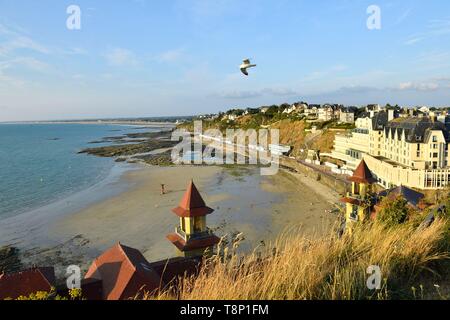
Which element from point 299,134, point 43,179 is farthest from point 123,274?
point 299,134

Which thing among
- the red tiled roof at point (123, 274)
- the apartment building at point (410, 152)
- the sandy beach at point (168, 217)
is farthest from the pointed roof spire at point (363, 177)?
the apartment building at point (410, 152)

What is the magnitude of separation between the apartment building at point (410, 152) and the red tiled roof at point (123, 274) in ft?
86.2

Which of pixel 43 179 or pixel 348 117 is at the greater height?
pixel 348 117

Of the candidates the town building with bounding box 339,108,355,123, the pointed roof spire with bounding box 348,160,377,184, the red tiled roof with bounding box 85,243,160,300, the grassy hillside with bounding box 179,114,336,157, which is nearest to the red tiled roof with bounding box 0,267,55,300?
the red tiled roof with bounding box 85,243,160,300

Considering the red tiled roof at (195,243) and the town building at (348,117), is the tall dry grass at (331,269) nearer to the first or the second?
the red tiled roof at (195,243)

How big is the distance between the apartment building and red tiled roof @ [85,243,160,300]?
26259 millimetres

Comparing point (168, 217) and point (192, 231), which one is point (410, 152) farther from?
point (192, 231)

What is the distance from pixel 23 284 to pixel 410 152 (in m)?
33.3

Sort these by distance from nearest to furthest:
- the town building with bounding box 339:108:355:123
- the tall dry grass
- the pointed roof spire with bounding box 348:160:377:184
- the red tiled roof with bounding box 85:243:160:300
A: the tall dry grass, the red tiled roof with bounding box 85:243:160:300, the pointed roof spire with bounding box 348:160:377:184, the town building with bounding box 339:108:355:123

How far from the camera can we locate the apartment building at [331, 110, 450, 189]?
29.2m

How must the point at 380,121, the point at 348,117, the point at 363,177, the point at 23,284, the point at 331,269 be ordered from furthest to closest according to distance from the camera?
the point at 348,117 → the point at 380,121 → the point at 363,177 → the point at 23,284 → the point at 331,269

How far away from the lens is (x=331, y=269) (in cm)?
446

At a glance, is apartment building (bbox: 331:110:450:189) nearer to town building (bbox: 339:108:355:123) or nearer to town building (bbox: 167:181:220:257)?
town building (bbox: 167:181:220:257)
